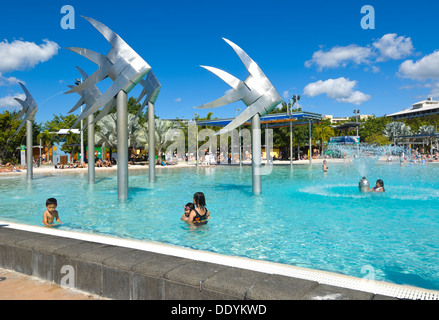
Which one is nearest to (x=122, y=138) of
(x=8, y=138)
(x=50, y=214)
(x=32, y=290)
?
(x=50, y=214)

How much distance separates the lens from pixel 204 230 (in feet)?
23.1

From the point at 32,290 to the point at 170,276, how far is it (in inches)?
63.9

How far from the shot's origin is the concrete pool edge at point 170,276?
272 cm

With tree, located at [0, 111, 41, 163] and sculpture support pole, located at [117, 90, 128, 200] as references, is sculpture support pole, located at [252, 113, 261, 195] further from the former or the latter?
tree, located at [0, 111, 41, 163]

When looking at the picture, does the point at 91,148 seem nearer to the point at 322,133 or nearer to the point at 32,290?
the point at 32,290

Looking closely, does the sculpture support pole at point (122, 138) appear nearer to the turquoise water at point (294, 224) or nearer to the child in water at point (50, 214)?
the turquoise water at point (294, 224)

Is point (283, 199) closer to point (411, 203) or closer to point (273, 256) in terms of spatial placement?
point (411, 203)

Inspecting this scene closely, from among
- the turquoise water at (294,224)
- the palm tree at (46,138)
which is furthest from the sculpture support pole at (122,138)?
the palm tree at (46,138)

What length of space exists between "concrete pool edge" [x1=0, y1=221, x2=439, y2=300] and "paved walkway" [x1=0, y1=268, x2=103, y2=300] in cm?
8

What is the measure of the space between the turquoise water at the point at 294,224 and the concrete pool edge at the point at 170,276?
150cm

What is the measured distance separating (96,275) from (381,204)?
910 centimetres

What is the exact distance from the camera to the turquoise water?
513 cm

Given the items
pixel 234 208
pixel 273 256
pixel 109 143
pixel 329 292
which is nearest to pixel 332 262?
pixel 273 256

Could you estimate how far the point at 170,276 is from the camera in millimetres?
3002
